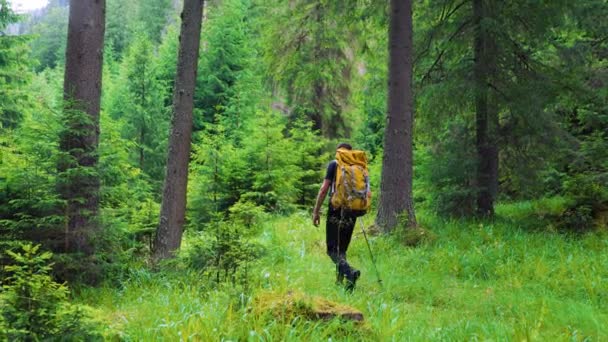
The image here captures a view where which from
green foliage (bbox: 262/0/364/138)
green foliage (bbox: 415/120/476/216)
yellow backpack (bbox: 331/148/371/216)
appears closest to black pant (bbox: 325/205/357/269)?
yellow backpack (bbox: 331/148/371/216)

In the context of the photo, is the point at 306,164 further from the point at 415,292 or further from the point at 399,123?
the point at 415,292

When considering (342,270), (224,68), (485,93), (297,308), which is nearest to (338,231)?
(342,270)

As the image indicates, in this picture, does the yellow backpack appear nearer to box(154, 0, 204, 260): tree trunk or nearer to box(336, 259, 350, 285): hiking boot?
box(336, 259, 350, 285): hiking boot

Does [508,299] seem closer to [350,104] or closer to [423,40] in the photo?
[423,40]

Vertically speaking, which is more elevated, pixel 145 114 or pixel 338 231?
pixel 145 114

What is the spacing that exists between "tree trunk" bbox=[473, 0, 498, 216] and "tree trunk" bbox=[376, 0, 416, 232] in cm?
164

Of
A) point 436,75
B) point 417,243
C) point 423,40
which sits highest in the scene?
point 423,40

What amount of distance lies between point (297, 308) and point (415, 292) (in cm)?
273

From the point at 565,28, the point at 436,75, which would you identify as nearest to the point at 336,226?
the point at 436,75

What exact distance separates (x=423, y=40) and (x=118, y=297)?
837cm

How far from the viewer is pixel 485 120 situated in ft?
32.9

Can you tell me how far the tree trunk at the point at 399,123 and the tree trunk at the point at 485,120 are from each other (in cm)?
164

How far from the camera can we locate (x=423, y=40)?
1045cm

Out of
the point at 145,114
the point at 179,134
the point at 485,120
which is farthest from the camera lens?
the point at 145,114
